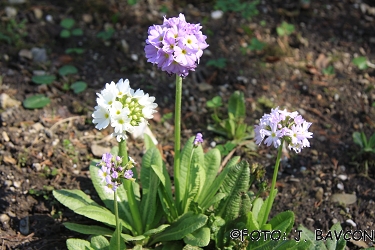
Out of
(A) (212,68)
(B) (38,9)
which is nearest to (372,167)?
(A) (212,68)

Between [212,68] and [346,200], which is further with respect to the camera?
[212,68]

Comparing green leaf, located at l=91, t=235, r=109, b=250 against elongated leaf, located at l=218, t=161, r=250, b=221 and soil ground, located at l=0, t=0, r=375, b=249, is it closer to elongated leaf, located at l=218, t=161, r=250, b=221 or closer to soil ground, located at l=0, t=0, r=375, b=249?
soil ground, located at l=0, t=0, r=375, b=249

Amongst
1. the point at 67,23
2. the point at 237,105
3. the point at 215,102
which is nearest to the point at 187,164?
the point at 237,105

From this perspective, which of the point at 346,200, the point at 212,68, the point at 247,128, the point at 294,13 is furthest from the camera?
the point at 294,13

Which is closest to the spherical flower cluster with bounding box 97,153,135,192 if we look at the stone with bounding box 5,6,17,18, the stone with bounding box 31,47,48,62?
the stone with bounding box 31,47,48,62

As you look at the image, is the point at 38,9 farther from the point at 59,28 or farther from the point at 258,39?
the point at 258,39

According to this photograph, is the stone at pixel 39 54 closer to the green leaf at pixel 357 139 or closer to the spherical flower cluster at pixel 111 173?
the spherical flower cluster at pixel 111 173

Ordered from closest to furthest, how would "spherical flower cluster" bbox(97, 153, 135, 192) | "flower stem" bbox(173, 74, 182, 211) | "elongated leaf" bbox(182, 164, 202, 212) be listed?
"spherical flower cluster" bbox(97, 153, 135, 192) < "flower stem" bbox(173, 74, 182, 211) < "elongated leaf" bbox(182, 164, 202, 212)
